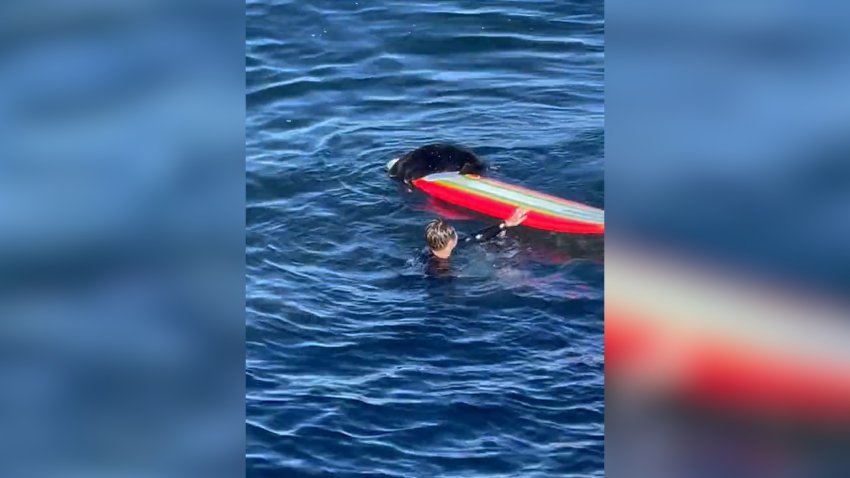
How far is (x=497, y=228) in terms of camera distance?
3.91m

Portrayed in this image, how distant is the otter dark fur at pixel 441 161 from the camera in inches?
154

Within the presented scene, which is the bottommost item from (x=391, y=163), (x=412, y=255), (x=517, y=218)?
(x=412, y=255)

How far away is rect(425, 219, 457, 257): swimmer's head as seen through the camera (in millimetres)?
3877
